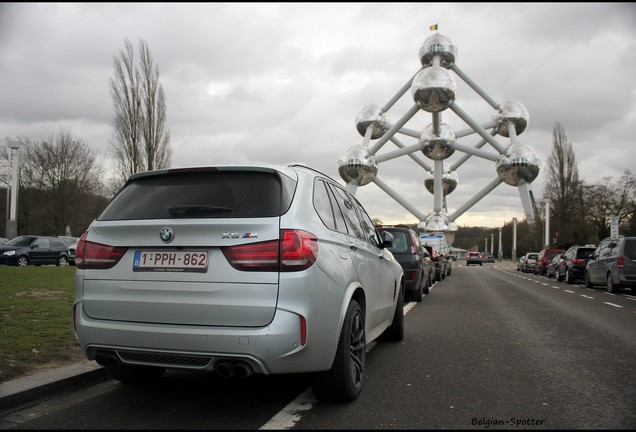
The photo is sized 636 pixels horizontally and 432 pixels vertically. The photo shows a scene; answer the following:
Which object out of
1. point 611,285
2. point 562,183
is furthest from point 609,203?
point 611,285

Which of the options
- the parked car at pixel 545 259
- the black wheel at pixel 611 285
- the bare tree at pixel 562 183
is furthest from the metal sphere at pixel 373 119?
the black wheel at pixel 611 285

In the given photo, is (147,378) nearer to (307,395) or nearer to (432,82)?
(307,395)

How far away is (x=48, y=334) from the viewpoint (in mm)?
6094

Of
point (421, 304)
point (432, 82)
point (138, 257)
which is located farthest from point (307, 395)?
point (432, 82)

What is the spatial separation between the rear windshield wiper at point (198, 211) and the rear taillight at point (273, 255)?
307 mm

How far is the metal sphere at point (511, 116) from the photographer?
4934cm

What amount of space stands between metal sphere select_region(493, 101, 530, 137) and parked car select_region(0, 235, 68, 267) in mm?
39489

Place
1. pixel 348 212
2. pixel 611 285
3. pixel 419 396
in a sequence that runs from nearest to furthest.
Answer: pixel 419 396, pixel 348 212, pixel 611 285

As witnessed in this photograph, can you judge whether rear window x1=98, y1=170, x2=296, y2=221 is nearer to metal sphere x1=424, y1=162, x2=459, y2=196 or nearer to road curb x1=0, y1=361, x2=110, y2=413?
road curb x1=0, y1=361, x2=110, y2=413

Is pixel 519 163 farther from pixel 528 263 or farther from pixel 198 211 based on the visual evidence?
pixel 198 211

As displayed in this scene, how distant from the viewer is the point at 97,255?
389 cm

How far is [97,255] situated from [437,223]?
46.7 metres

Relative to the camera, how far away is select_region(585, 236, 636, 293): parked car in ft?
50.9

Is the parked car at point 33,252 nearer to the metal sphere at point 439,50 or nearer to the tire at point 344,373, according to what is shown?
the tire at point 344,373
